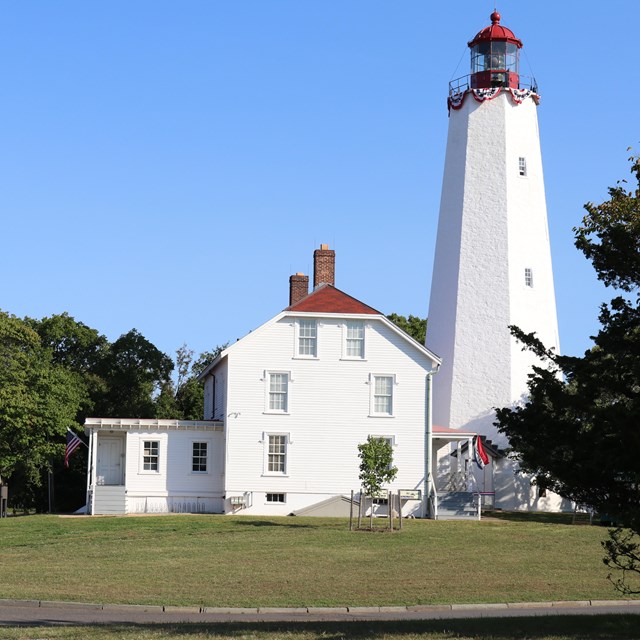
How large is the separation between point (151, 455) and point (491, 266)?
15473 mm

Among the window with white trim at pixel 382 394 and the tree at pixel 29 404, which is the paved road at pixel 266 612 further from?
the tree at pixel 29 404

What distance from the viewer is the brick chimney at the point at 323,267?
44.5 metres

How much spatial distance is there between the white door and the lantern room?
2092 cm

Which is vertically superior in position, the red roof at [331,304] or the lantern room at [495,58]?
A: the lantern room at [495,58]

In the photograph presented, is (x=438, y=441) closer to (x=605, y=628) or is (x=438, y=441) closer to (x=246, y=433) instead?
(x=246, y=433)

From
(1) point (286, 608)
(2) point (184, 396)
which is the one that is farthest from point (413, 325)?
(1) point (286, 608)

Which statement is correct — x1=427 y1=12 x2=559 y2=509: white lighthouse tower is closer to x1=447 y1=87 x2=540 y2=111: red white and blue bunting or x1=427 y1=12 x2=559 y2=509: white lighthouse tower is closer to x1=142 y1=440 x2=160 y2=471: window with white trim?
x1=447 y1=87 x2=540 y2=111: red white and blue bunting

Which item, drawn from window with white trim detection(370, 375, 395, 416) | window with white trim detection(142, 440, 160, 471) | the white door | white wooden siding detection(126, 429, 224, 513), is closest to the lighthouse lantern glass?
window with white trim detection(370, 375, 395, 416)

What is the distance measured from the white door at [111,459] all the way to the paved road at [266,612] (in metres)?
23.8

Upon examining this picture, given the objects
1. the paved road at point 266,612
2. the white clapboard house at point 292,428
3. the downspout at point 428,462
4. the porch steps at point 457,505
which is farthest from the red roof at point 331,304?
the paved road at point 266,612

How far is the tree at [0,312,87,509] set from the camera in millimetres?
49906

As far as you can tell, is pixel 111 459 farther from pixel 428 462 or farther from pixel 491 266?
pixel 491 266

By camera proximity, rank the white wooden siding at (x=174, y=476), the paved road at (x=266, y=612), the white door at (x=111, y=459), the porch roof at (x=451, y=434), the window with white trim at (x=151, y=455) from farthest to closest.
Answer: the white door at (x=111, y=459) < the porch roof at (x=451, y=434) < the window with white trim at (x=151, y=455) < the white wooden siding at (x=174, y=476) < the paved road at (x=266, y=612)

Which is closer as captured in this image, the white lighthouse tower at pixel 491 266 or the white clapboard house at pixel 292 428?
the white clapboard house at pixel 292 428
